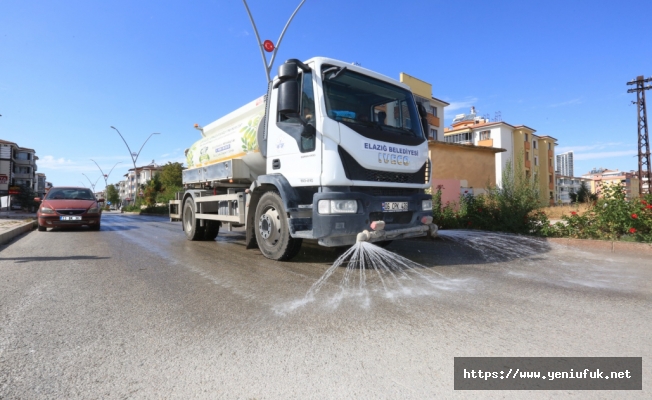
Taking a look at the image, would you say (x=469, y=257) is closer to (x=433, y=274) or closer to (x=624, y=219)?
(x=433, y=274)

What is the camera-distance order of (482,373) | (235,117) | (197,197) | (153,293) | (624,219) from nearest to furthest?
(482,373) → (153,293) → (624,219) → (235,117) → (197,197)

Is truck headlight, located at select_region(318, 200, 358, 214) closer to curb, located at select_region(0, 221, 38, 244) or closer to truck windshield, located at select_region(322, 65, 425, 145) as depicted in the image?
truck windshield, located at select_region(322, 65, 425, 145)

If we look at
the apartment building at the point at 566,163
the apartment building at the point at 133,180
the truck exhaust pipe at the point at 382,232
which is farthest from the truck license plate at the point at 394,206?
the apartment building at the point at 566,163

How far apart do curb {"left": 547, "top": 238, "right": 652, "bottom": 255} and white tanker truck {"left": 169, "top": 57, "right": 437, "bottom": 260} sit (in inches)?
130

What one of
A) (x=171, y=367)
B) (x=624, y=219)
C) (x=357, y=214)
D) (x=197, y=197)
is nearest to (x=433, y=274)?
(x=357, y=214)

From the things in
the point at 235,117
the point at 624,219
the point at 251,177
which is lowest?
the point at 624,219

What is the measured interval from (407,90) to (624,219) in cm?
471

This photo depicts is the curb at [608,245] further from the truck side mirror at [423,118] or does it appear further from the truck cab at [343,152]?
the truck side mirror at [423,118]

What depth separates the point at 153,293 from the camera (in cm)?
396

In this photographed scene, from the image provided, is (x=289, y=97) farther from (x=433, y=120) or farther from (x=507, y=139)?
(x=507, y=139)

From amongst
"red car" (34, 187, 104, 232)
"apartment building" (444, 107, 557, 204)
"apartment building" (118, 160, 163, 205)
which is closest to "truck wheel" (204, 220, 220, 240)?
"red car" (34, 187, 104, 232)

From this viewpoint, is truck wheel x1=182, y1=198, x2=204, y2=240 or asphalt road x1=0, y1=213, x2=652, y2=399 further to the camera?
truck wheel x1=182, y1=198, x2=204, y2=240

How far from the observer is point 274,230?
5586 mm

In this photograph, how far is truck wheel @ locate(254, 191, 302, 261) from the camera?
5375mm
